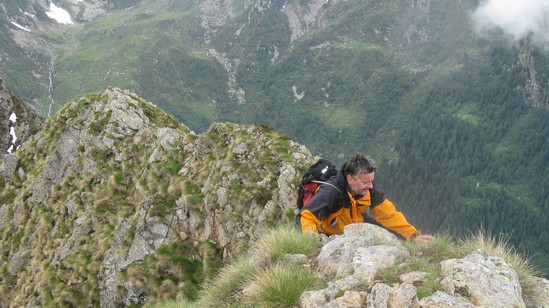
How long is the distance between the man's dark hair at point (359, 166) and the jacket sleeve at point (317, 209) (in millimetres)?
695

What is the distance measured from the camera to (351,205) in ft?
38.9

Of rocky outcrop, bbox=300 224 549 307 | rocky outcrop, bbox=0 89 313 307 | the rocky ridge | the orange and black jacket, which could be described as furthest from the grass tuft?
rocky outcrop, bbox=0 89 313 307

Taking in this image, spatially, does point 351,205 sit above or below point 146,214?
below

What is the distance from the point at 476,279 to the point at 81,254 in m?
21.0

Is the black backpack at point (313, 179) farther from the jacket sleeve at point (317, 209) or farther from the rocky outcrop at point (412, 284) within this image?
the rocky outcrop at point (412, 284)

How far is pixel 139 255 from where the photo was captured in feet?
64.5

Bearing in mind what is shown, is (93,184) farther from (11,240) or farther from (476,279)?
(476,279)

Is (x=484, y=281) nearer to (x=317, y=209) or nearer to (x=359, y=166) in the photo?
(x=359, y=166)

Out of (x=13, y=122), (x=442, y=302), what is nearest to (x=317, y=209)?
(x=442, y=302)

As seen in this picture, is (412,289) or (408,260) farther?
(408,260)

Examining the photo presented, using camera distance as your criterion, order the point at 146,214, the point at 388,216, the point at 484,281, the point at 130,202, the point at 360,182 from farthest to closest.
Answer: the point at 130,202, the point at 146,214, the point at 388,216, the point at 360,182, the point at 484,281

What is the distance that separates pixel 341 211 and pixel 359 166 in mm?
1642

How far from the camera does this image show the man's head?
36.3 feet

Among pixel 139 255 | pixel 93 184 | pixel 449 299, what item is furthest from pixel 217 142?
pixel 449 299
